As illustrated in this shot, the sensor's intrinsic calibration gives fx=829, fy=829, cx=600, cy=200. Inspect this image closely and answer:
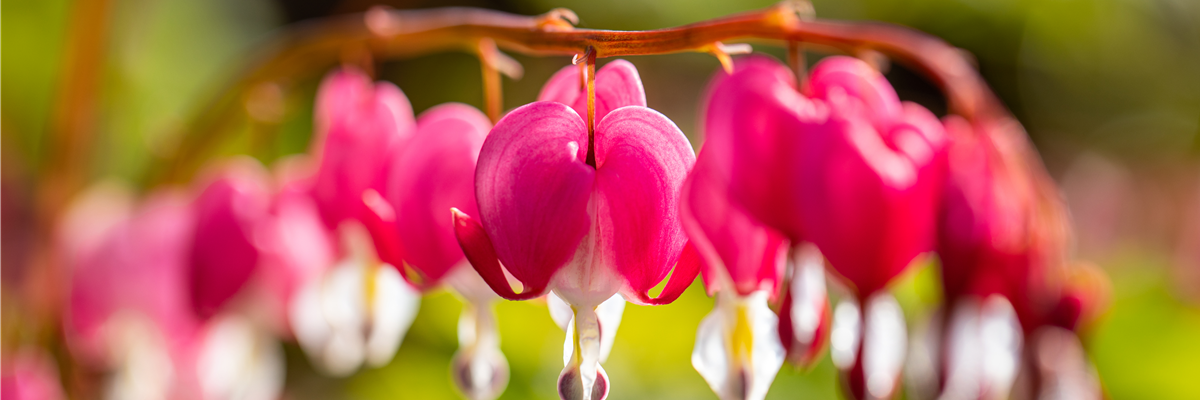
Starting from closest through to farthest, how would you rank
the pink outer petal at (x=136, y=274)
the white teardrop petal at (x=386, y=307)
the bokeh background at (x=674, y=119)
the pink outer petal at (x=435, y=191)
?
the pink outer petal at (x=435, y=191) → the white teardrop petal at (x=386, y=307) → the pink outer petal at (x=136, y=274) → the bokeh background at (x=674, y=119)

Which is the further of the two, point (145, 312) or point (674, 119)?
point (674, 119)

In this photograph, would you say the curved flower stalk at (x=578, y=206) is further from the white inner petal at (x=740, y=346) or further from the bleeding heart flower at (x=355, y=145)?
the bleeding heart flower at (x=355, y=145)

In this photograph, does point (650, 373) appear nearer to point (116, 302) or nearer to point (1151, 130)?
point (116, 302)

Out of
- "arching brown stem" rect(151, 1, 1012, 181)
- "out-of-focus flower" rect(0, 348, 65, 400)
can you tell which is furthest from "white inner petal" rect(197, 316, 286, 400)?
"arching brown stem" rect(151, 1, 1012, 181)

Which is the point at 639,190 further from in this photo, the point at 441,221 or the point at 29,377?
the point at 29,377

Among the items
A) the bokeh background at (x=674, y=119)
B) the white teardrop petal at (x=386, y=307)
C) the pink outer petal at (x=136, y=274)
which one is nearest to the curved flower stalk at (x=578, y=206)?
the white teardrop petal at (x=386, y=307)

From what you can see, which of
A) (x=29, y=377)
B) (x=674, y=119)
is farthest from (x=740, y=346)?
(x=674, y=119)
